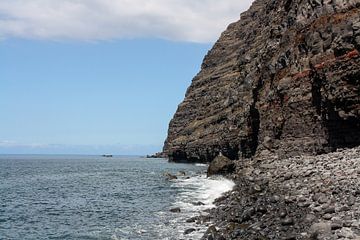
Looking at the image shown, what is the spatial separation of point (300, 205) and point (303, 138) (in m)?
24.8

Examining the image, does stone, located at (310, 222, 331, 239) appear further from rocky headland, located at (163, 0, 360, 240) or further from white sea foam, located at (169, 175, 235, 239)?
white sea foam, located at (169, 175, 235, 239)

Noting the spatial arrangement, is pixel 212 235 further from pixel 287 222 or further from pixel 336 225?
pixel 336 225

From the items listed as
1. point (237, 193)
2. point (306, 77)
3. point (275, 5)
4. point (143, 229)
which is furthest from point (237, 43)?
point (143, 229)

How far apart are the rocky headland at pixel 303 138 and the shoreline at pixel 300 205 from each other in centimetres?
6

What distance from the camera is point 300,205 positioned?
29500 millimetres

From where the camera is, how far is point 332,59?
4734 centimetres

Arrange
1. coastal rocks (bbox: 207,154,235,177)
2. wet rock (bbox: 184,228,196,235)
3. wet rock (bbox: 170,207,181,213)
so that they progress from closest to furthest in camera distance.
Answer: wet rock (bbox: 184,228,196,235), wet rock (bbox: 170,207,181,213), coastal rocks (bbox: 207,154,235,177)

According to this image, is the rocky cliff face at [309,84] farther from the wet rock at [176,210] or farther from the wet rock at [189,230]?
the wet rock at [189,230]

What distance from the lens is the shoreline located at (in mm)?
23562

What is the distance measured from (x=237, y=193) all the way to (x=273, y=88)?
80.7 feet

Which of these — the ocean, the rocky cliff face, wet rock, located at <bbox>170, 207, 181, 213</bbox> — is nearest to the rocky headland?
the rocky cliff face

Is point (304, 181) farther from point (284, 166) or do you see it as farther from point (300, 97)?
point (300, 97)

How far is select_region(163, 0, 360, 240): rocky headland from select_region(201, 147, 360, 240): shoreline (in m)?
0.06

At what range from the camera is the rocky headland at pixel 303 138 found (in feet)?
87.1
